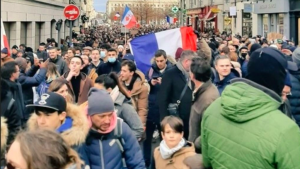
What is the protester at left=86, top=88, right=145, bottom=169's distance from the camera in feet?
14.0

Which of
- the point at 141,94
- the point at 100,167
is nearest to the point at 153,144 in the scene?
the point at 141,94

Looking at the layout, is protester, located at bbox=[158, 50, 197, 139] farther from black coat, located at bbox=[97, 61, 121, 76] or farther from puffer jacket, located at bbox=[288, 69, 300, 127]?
black coat, located at bbox=[97, 61, 121, 76]

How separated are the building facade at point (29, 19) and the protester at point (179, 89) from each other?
53.8 feet

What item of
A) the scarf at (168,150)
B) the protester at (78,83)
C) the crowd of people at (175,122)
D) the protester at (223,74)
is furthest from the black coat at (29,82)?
the scarf at (168,150)

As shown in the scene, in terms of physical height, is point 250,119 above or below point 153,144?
above

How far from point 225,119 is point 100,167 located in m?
1.48

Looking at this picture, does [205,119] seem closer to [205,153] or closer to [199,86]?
[205,153]

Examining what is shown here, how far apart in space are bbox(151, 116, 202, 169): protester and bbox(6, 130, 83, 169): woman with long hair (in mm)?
2623

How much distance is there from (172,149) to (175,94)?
205 centimetres

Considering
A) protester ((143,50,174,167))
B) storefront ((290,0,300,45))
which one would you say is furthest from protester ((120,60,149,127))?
storefront ((290,0,300,45))

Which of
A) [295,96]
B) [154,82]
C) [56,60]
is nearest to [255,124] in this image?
[295,96]

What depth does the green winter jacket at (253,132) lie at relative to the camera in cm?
287

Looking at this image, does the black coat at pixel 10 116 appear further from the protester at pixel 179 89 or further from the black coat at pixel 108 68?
the black coat at pixel 108 68

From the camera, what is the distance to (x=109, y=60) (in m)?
11.6
